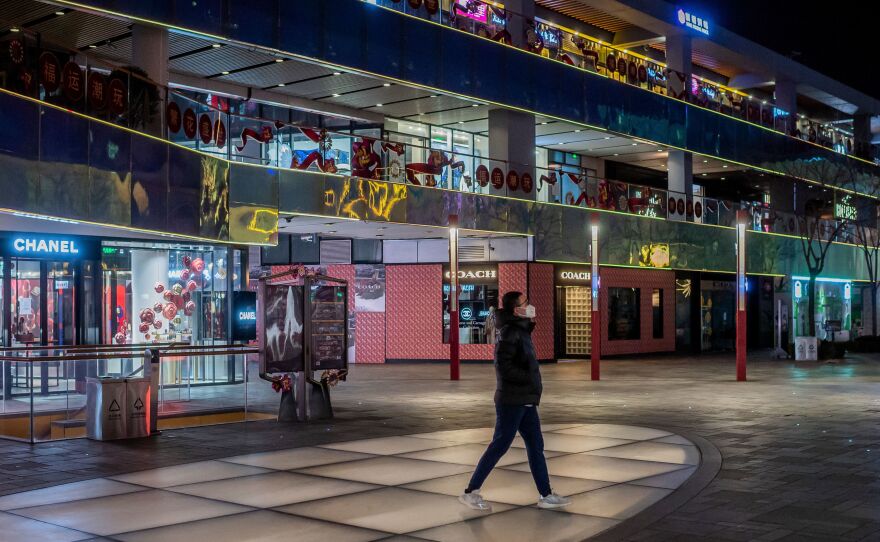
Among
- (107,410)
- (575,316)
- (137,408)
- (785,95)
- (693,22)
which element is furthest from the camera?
(785,95)

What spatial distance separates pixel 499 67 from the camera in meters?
30.6

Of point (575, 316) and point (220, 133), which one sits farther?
point (575, 316)

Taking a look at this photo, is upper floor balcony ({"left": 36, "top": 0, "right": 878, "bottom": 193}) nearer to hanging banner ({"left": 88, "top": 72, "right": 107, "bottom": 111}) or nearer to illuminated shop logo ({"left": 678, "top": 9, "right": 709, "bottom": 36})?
illuminated shop logo ({"left": 678, "top": 9, "right": 709, "bottom": 36})

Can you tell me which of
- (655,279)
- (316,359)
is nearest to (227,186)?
(316,359)

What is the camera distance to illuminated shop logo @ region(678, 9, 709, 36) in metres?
38.6

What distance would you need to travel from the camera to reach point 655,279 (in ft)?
128

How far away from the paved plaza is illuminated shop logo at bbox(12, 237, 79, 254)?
6.92 meters

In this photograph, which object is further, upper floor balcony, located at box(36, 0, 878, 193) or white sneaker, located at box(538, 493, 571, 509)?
upper floor balcony, located at box(36, 0, 878, 193)

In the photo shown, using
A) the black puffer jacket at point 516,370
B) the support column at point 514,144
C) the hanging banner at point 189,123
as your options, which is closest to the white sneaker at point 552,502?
the black puffer jacket at point 516,370

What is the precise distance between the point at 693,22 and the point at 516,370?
33.6 metres

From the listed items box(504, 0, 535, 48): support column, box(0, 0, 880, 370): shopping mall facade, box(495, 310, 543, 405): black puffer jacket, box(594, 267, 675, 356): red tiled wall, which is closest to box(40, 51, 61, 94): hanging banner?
box(0, 0, 880, 370): shopping mall facade

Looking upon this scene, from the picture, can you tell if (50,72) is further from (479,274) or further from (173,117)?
(479,274)

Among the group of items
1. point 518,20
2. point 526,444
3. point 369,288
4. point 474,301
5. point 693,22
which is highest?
point 693,22

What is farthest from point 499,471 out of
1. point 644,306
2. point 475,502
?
point 644,306
